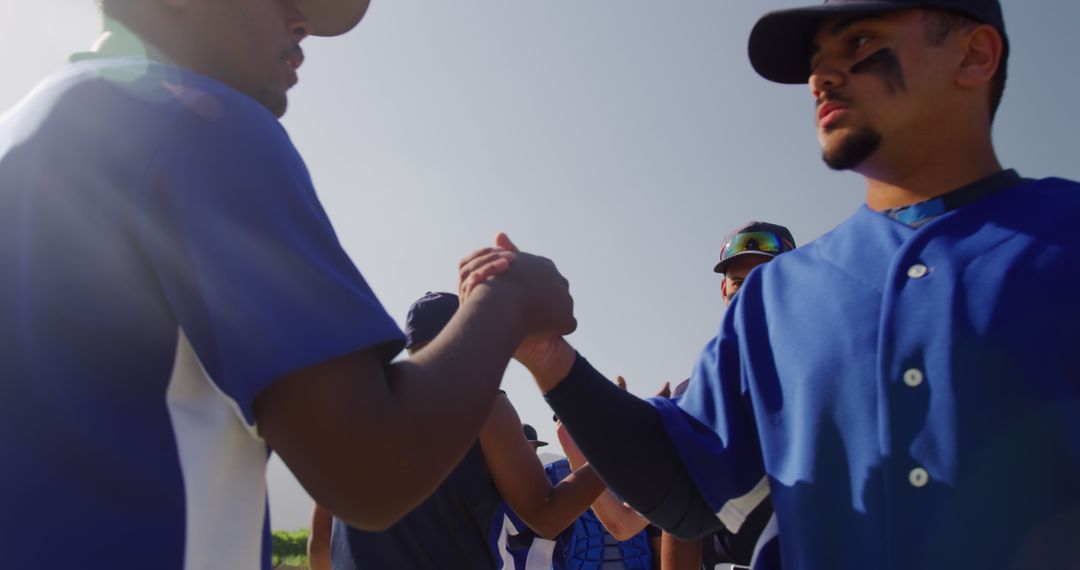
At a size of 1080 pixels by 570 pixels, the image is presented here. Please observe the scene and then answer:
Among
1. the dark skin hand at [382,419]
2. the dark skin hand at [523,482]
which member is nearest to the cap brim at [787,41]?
the dark skin hand at [382,419]

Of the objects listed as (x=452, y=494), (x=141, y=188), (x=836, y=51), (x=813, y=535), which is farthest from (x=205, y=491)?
(x=452, y=494)

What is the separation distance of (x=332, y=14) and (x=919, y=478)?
169 centimetres

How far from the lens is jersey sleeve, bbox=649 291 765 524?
7.26ft

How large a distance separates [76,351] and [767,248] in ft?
12.1

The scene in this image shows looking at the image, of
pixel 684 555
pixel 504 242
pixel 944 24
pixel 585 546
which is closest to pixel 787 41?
pixel 944 24

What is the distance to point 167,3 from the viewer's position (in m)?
1.64

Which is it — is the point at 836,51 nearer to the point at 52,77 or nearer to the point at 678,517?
the point at 678,517

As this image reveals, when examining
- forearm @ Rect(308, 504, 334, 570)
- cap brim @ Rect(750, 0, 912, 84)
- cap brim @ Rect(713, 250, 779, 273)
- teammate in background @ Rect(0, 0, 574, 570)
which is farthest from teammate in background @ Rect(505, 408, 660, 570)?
teammate in background @ Rect(0, 0, 574, 570)

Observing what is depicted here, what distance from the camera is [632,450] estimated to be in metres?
2.30

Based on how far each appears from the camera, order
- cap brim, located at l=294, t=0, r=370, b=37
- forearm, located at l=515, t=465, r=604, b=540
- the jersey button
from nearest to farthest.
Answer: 1. the jersey button
2. cap brim, located at l=294, t=0, r=370, b=37
3. forearm, located at l=515, t=465, r=604, b=540

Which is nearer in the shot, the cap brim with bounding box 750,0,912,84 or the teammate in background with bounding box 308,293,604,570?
the cap brim with bounding box 750,0,912,84

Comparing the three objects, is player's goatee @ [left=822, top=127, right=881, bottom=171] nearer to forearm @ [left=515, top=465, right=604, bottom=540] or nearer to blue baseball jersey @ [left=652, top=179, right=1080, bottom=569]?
blue baseball jersey @ [left=652, top=179, right=1080, bottom=569]

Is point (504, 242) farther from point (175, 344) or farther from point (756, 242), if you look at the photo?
point (756, 242)

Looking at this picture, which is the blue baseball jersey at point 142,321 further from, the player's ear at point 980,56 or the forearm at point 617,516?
the forearm at point 617,516
